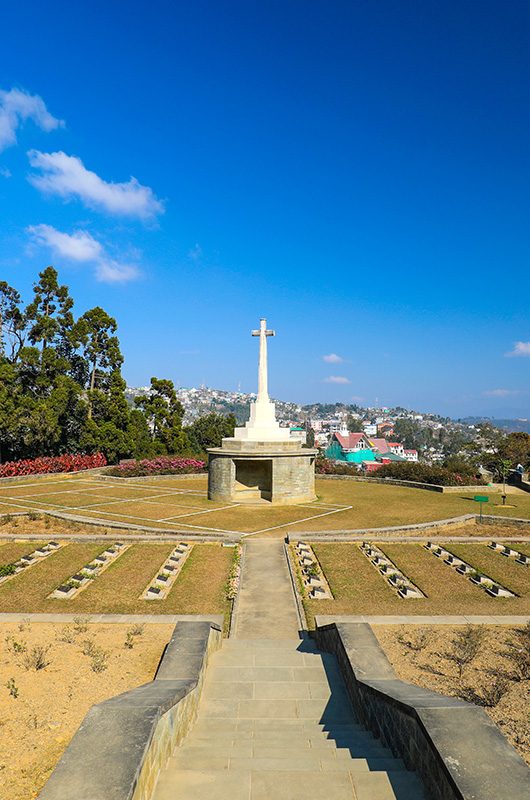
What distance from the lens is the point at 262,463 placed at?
988 inches

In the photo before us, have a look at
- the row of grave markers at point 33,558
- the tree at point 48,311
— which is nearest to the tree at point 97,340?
the tree at point 48,311

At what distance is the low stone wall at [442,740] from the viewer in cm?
355

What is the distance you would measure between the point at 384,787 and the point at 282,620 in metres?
6.26

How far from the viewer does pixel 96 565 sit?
521 inches

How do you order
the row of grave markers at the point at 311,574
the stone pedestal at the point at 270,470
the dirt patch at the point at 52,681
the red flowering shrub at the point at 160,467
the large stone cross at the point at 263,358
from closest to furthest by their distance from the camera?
the dirt patch at the point at 52,681 < the row of grave markers at the point at 311,574 < the stone pedestal at the point at 270,470 < the large stone cross at the point at 263,358 < the red flowering shrub at the point at 160,467

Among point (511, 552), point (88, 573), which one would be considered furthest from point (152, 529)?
point (511, 552)

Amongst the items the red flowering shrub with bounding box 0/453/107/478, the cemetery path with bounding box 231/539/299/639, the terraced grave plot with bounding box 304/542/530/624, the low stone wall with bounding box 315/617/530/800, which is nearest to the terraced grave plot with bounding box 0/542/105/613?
the cemetery path with bounding box 231/539/299/639

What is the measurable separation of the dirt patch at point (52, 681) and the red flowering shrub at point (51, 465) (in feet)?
84.6

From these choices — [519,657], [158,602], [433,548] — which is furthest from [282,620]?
[433,548]

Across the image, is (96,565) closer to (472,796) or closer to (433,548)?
(433,548)

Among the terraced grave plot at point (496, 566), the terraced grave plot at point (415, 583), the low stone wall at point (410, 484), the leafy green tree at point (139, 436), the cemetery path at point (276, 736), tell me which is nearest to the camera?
the cemetery path at point (276, 736)

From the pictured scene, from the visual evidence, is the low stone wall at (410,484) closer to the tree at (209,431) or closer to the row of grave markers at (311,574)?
the row of grave markers at (311,574)

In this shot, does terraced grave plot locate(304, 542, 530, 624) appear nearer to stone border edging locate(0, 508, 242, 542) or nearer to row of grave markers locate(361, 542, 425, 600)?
row of grave markers locate(361, 542, 425, 600)

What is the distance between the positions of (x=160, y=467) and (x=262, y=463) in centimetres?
1169
